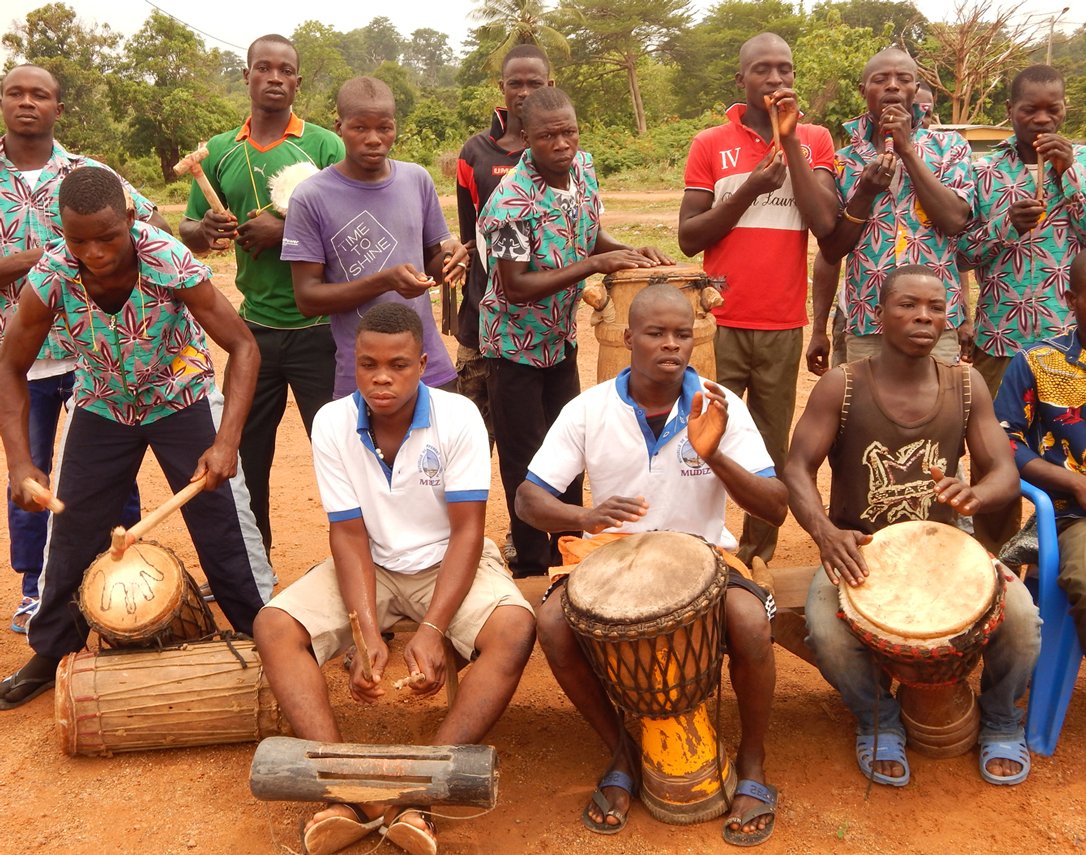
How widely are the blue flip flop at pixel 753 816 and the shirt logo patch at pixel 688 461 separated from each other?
39.1 inches

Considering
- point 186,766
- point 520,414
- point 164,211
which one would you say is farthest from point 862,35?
point 186,766

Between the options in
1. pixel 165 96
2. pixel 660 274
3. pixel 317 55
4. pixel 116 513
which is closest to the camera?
pixel 116 513

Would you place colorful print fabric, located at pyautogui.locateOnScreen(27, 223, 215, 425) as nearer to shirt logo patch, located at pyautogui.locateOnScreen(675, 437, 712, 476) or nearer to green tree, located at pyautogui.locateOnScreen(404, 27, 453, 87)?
shirt logo patch, located at pyautogui.locateOnScreen(675, 437, 712, 476)

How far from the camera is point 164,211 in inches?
915

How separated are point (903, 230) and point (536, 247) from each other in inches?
59.1

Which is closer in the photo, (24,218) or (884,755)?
(884,755)

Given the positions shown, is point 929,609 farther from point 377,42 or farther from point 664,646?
point 377,42

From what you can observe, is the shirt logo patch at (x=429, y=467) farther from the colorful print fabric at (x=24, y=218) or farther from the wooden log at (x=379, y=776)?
the colorful print fabric at (x=24, y=218)

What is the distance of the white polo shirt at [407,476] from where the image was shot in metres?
3.37

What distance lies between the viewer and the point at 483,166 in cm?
480

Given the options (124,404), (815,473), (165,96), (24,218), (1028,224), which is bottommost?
(815,473)

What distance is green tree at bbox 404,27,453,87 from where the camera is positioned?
11331 centimetres

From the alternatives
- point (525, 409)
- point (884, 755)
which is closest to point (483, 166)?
point (525, 409)

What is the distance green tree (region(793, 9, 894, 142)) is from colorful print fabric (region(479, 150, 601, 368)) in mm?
19539
